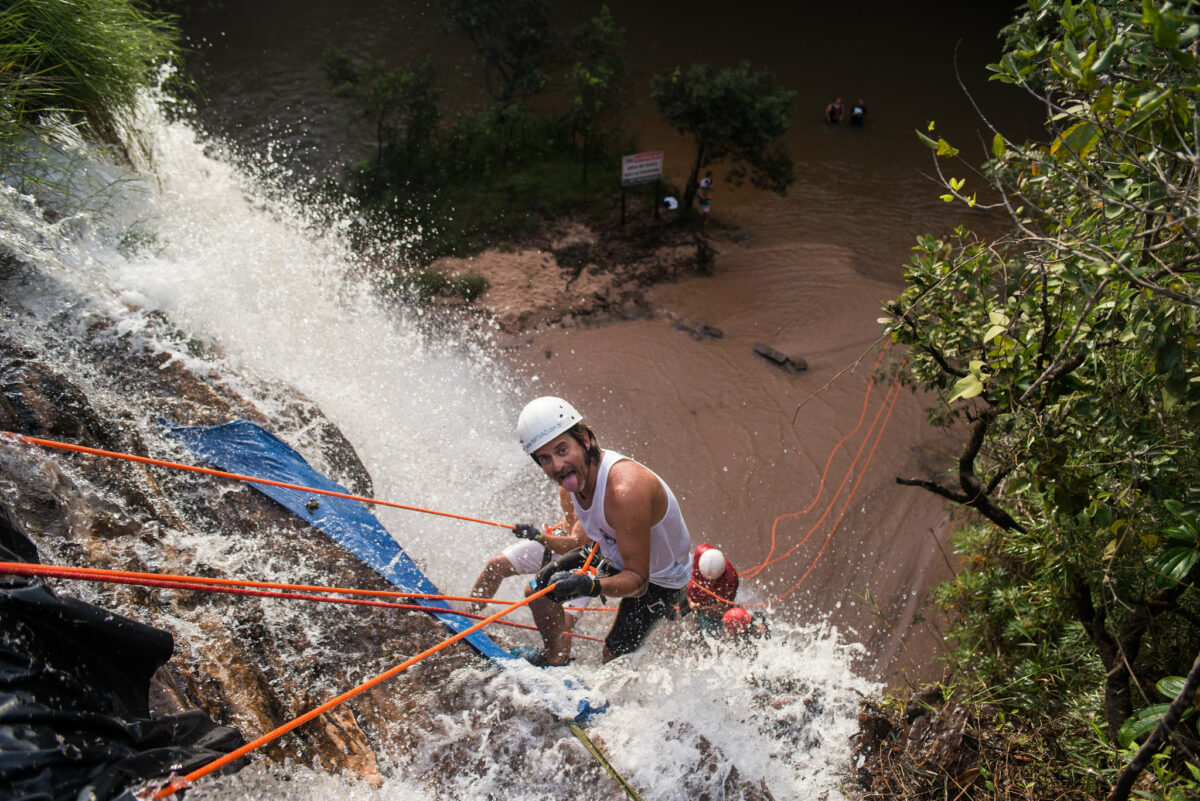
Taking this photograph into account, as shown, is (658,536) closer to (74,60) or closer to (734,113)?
(74,60)

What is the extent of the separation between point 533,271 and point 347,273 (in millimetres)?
2331

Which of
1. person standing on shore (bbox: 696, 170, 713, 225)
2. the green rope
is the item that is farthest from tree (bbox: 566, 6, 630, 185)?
the green rope

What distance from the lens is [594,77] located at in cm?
1034

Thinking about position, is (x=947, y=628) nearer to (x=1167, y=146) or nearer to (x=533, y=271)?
(x=1167, y=146)

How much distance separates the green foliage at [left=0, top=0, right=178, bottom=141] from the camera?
469 centimetres

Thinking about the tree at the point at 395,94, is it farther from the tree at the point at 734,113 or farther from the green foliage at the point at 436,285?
the tree at the point at 734,113

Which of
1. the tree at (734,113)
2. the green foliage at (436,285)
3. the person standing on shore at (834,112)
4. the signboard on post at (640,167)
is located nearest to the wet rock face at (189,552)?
the green foliage at (436,285)

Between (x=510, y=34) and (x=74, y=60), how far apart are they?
6.87 metres

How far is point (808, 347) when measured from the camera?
26.1 feet

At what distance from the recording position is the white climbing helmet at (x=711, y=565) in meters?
4.20

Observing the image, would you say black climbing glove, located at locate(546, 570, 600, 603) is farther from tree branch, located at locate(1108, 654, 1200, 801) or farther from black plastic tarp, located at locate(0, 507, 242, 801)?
tree branch, located at locate(1108, 654, 1200, 801)

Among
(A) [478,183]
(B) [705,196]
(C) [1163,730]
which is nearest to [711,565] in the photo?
(C) [1163,730]

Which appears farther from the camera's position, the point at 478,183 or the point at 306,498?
the point at 478,183

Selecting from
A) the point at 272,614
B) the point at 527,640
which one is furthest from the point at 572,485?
the point at 527,640
